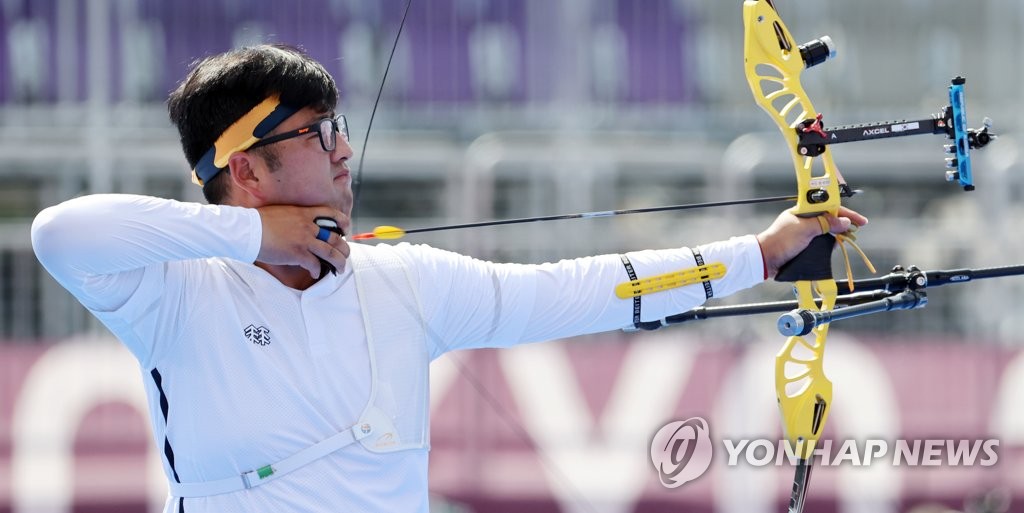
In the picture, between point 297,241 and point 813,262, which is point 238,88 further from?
point 813,262

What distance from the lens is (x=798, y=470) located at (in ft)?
7.89

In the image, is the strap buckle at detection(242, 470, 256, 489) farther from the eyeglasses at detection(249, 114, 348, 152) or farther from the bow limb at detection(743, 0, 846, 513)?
the bow limb at detection(743, 0, 846, 513)

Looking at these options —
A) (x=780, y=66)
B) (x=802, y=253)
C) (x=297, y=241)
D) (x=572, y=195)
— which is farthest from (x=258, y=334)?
(x=572, y=195)

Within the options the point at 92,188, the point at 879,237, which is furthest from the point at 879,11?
the point at 92,188

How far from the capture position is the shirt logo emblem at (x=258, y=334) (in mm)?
2059

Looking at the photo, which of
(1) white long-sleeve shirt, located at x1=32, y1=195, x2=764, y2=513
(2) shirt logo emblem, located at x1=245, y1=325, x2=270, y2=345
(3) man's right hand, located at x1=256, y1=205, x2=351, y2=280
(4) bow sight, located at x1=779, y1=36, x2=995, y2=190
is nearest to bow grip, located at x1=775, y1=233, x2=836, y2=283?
(4) bow sight, located at x1=779, y1=36, x2=995, y2=190

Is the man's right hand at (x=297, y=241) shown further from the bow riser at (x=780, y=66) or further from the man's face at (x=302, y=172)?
the bow riser at (x=780, y=66)

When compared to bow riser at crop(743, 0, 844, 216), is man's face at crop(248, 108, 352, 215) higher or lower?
lower

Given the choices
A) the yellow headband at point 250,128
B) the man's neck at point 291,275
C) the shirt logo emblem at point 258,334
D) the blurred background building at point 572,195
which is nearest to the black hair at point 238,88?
the yellow headband at point 250,128

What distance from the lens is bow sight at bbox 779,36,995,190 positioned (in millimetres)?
2275

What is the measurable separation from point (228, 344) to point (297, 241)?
199mm

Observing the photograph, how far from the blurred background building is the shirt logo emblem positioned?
3040 millimetres

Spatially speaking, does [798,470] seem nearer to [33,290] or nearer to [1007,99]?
[33,290]

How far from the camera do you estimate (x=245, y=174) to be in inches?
85.8
